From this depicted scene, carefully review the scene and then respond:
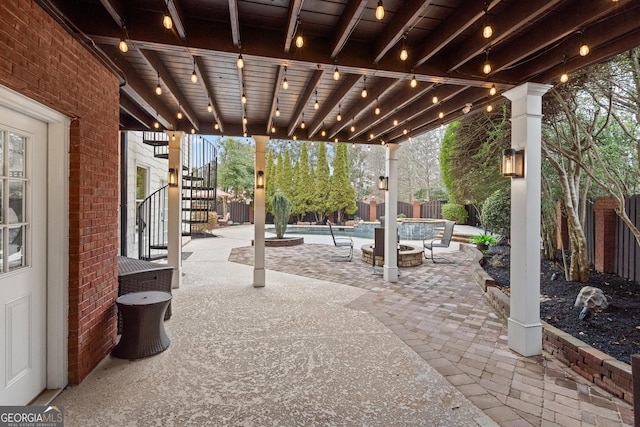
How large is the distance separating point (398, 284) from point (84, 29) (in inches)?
211

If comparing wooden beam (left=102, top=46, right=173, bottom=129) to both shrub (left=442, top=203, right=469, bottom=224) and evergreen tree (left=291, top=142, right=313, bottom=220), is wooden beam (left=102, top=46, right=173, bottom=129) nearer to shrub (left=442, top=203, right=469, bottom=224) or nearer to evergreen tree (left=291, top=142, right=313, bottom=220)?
shrub (left=442, top=203, right=469, bottom=224)

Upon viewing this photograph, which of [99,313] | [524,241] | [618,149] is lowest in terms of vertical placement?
[99,313]

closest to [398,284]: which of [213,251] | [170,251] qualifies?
[170,251]

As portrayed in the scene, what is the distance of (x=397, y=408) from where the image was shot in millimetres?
2264

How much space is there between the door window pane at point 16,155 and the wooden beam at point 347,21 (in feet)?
7.88

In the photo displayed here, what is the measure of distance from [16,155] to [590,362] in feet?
14.8

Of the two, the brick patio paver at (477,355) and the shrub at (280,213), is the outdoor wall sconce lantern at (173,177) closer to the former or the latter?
the brick patio paver at (477,355)

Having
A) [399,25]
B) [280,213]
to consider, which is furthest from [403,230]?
[399,25]

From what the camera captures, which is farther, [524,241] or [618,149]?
[618,149]

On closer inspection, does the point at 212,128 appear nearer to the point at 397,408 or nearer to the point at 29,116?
the point at 29,116

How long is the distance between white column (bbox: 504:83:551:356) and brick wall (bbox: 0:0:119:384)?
3.89 meters

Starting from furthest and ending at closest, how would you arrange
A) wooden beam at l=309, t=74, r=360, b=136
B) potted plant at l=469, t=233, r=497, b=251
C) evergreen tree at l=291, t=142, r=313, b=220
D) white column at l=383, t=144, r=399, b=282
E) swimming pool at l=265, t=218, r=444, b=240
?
evergreen tree at l=291, t=142, r=313, b=220
swimming pool at l=265, t=218, r=444, b=240
potted plant at l=469, t=233, r=497, b=251
white column at l=383, t=144, r=399, b=282
wooden beam at l=309, t=74, r=360, b=136

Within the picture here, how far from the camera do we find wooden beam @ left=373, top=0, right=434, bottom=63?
2240mm

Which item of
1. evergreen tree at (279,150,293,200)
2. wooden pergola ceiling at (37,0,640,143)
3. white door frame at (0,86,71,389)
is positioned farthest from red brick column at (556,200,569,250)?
evergreen tree at (279,150,293,200)
